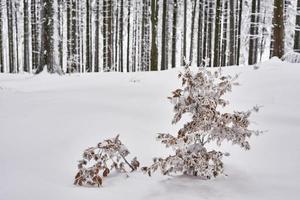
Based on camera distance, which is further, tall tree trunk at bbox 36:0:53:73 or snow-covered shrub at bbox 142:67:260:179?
tall tree trunk at bbox 36:0:53:73

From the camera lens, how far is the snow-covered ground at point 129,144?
8.81 feet

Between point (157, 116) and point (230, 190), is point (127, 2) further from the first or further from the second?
point (230, 190)

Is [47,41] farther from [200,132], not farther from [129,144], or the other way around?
[200,132]

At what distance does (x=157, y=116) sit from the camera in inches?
211

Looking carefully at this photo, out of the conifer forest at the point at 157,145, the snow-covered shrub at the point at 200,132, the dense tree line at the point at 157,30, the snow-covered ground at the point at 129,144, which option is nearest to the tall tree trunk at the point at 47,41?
the dense tree line at the point at 157,30

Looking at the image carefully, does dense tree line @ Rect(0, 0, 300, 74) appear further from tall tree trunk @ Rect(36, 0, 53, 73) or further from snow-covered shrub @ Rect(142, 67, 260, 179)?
snow-covered shrub @ Rect(142, 67, 260, 179)

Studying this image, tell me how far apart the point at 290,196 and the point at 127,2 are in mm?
35068

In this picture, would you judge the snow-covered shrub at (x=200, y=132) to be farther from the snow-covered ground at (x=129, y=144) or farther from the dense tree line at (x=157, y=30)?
the dense tree line at (x=157, y=30)

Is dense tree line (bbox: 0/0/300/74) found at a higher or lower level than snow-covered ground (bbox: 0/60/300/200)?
higher

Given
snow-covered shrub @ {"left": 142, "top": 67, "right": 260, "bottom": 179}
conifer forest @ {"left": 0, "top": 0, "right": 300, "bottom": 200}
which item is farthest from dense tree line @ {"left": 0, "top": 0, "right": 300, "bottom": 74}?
conifer forest @ {"left": 0, "top": 0, "right": 300, "bottom": 200}

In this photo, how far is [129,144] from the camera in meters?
4.00

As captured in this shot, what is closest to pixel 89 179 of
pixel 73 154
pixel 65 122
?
pixel 73 154

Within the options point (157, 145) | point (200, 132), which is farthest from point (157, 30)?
point (200, 132)

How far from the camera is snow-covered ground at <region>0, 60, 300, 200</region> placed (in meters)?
2.69
